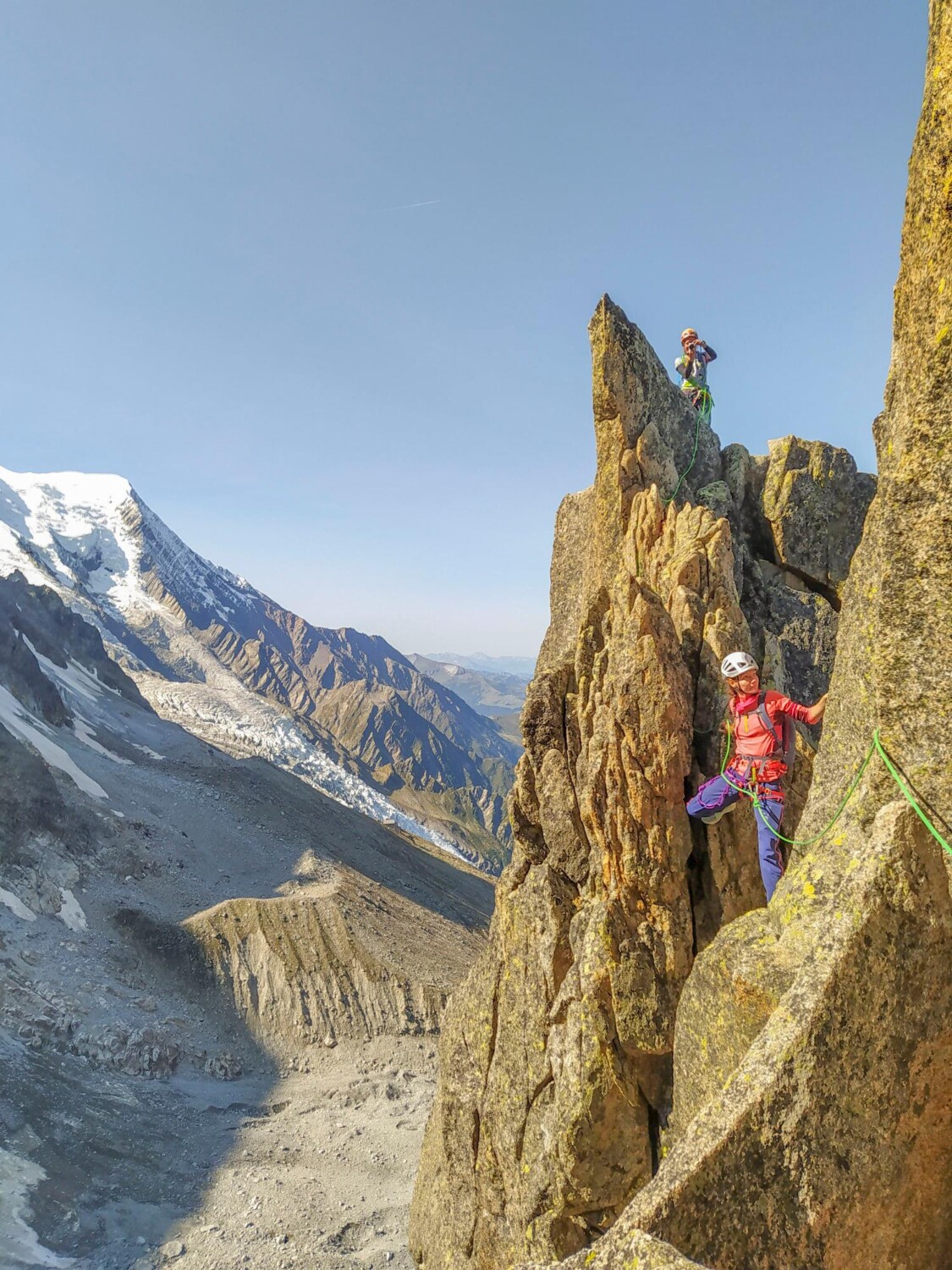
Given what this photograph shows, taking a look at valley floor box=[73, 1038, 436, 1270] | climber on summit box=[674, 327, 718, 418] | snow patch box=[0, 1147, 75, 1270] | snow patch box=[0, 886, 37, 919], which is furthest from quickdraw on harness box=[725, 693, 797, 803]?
snow patch box=[0, 886, 37, 919]

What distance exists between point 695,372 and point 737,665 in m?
12.5

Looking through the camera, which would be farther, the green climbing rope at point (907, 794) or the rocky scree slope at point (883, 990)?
the green climbing rope at point (907, 794)

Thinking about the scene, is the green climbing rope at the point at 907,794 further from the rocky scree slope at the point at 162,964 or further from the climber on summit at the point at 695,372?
the rocky scree slope at the point at 162,964

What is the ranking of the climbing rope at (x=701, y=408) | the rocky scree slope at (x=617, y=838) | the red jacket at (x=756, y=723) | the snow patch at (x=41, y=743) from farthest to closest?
1. the snow patch at (x=41, y=743)
2. the climbing rope at (x=701, y=408)
3. the rocky scree slope at (x=617, y=838)
4. the red jacket at (x=756, y=723)

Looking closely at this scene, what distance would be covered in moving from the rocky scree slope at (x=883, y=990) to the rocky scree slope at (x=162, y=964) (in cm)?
2729

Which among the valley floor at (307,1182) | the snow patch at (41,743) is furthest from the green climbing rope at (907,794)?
the snow patch at (41,743)

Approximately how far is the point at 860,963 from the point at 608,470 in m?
13.2

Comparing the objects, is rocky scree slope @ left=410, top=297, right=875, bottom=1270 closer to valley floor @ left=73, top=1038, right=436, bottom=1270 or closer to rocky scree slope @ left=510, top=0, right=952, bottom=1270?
rocky scree slope @ left=510, top=0, right=952, bottom=1270

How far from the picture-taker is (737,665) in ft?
33.1

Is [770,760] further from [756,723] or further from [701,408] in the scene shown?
[701,408]

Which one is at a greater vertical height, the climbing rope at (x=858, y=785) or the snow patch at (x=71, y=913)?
the climbing rope at (x=858, y=785)

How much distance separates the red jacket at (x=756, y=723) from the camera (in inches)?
388

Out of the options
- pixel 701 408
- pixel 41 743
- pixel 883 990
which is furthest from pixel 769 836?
pixel 41 743

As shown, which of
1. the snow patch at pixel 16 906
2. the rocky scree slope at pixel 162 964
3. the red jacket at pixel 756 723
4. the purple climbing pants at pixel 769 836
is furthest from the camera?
the snow patch at pixel 16 906
